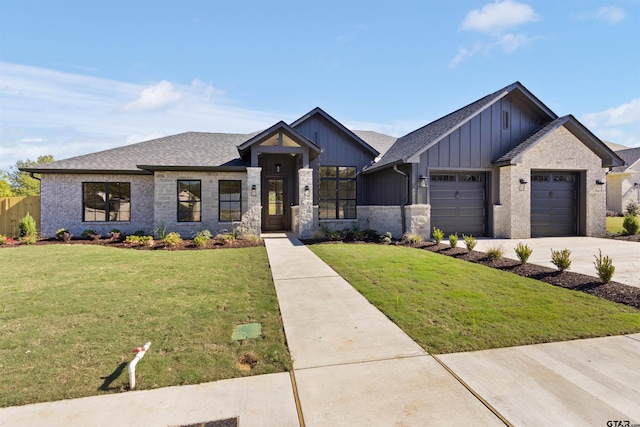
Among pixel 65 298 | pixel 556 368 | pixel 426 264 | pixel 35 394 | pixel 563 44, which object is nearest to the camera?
pixel 35 394

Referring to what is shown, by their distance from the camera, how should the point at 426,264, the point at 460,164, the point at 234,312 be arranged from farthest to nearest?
the point at 460,164, the point at 426,264, the point at 234,312

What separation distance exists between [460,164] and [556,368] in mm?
11769

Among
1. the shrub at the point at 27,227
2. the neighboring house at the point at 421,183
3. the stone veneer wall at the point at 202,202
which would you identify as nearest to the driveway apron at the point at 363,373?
the neighboring house at the point at 421,183

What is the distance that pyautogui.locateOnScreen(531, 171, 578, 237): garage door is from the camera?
1393 cm

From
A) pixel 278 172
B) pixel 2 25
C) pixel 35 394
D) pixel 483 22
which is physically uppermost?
pixel 483 22

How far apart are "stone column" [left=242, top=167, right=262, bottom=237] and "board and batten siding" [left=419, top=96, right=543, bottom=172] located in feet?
22.3

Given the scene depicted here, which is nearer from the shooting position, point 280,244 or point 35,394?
point 35,394

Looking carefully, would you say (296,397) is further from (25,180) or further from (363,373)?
(25,180)

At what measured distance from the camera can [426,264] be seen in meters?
7.88

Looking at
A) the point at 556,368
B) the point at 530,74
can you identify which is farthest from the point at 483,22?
the point at 556,368

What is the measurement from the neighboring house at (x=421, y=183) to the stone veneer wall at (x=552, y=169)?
43mm

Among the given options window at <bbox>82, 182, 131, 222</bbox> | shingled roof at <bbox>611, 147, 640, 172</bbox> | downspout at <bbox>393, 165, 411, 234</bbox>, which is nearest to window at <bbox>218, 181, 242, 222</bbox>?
window at <bbox>82, 182, 131, 222</bbox>

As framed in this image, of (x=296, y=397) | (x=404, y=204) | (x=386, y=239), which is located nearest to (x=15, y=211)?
(x=386, y=239)

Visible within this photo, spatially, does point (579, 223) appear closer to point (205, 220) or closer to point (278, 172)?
point (278, 172)
